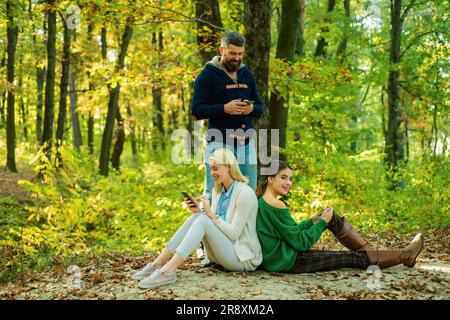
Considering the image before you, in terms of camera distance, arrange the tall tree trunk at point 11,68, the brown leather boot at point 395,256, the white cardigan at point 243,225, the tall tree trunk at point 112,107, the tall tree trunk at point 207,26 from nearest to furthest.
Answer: the white cardigan at point 243,225 → the brown leather boot at point 395,256 → the tall tree trunk at point 207,26 → the tall tree trunk at point 11,68 → the tall tree trunk at point 112,107

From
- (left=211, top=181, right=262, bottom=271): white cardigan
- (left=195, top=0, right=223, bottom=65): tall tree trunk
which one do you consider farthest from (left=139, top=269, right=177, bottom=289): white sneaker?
(left=195, top=0, right=223, bottom=65): tall tree trunk

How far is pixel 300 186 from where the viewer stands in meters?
11.0

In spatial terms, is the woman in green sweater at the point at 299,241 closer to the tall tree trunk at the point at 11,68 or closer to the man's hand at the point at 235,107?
the man's hand at the point at 235,107

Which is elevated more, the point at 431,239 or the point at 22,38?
the point at 22,38

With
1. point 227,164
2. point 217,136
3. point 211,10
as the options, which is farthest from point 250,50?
point 227,164

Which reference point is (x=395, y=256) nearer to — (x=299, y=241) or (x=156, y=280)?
(x=299, y=241)

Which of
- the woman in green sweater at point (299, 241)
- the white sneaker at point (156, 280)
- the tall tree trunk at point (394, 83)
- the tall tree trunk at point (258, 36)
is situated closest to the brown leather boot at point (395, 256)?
the woman in green sweater at point (299, 241)

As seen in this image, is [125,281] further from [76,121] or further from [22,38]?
[76,121]

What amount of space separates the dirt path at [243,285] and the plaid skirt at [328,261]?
74 millimetres

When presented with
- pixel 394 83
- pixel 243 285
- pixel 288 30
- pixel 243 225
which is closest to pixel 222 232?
pixel 243 225

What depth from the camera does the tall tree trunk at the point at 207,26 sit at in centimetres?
927

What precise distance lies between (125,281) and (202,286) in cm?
89

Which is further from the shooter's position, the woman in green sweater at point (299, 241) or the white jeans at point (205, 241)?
the woman in green sweater at point (299, 241)
